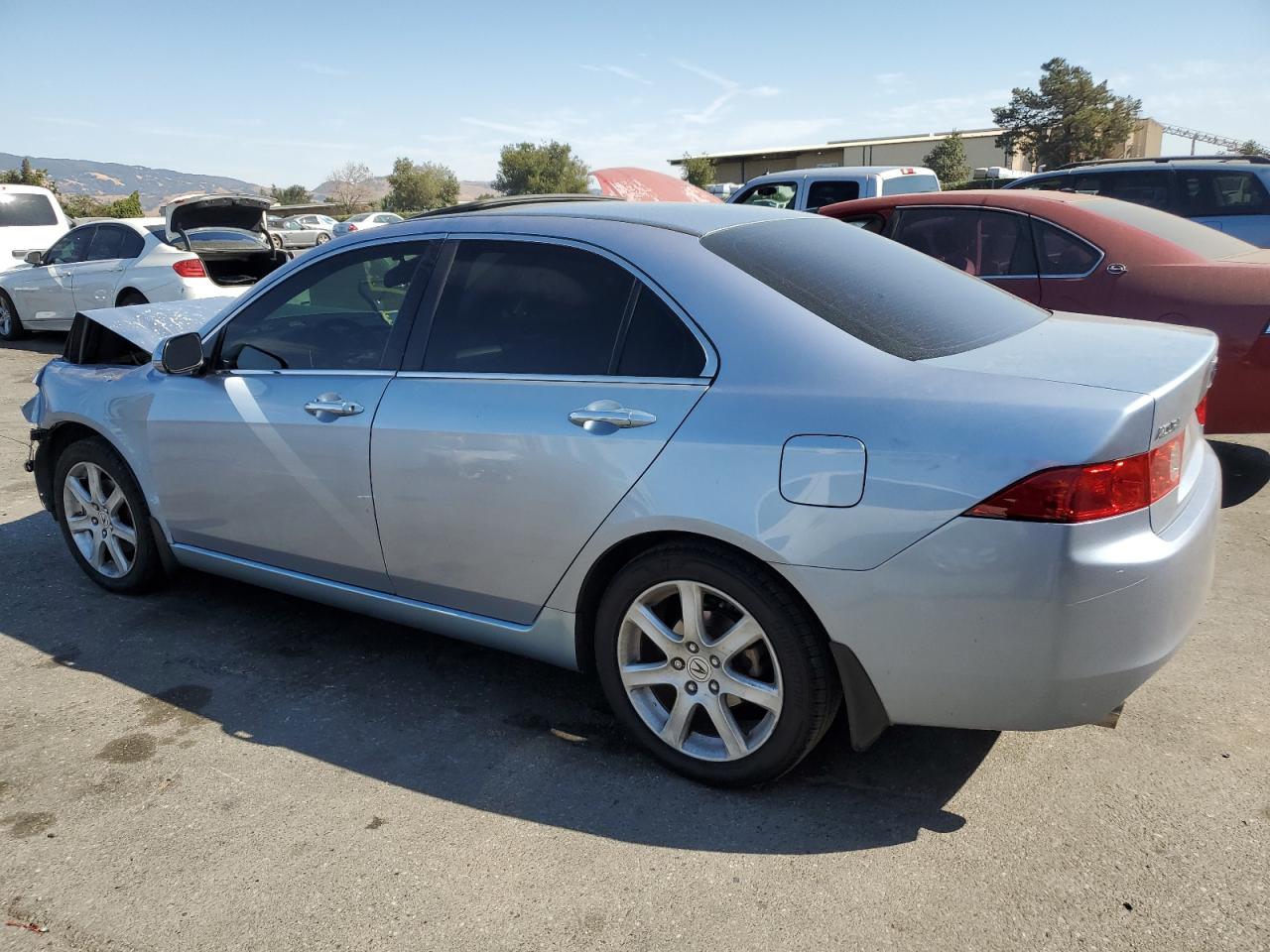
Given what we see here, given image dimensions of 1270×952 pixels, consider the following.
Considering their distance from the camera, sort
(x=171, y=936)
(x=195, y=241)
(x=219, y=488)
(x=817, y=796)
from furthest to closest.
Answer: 1. (x=195, y=241)
2. (x=219, y=488)
3. (x=817, y=796)
4. (x=171, y=936)

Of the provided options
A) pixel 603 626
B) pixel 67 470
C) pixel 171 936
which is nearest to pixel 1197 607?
pixel 603 626

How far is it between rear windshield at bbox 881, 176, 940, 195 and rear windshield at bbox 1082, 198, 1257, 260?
6.16 m

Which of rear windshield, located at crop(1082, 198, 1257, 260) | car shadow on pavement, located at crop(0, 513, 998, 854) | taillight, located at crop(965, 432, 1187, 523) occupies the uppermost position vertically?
rear windshield, located at crop(1082, 198, 1257, 260)

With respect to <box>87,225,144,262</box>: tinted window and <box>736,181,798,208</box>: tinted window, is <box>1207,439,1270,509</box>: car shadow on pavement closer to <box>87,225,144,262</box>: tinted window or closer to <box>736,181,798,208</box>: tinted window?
<box>736,181,798,208</box>: tinted window

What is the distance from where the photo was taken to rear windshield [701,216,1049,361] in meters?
2.78

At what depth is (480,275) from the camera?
3287 millimetres

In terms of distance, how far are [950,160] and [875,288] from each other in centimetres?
5442

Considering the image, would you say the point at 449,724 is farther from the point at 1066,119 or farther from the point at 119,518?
the point at 1066,119

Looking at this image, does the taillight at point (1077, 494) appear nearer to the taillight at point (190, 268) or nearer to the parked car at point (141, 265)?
the parked car at point (141, 265)

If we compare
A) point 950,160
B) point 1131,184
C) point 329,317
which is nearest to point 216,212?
point 329,317

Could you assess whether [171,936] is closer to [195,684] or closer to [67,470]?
[195,684]

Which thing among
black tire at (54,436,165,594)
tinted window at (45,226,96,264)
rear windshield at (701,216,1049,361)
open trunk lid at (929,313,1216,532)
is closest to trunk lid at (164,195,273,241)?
tinted window at (45,226,96,264)

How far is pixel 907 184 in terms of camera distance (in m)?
12.5

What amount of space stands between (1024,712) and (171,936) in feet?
7.00
